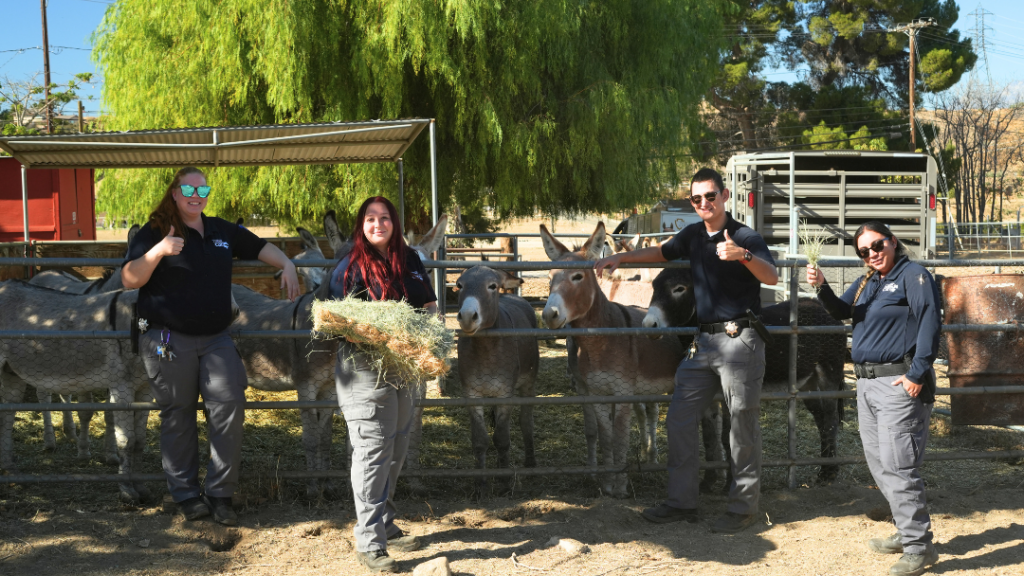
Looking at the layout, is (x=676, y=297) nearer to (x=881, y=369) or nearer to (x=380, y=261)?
Answer: (x=881, y=369)

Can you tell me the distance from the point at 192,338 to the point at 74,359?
78.5 inches

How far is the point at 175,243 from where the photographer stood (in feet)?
13.1

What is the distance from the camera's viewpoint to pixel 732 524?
4664 millimetres

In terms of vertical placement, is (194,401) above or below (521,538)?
above

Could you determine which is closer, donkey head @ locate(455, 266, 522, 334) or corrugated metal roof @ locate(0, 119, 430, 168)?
donkey head @ locate(455, 266, 522, 334)

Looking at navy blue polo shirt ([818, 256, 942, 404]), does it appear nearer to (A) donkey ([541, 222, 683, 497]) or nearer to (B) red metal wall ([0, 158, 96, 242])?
(A) donkey ([541, 222, 683, 497])

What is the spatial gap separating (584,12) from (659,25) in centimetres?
155

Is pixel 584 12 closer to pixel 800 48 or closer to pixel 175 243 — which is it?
pixel 175 243

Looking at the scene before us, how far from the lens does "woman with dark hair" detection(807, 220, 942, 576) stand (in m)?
4.03

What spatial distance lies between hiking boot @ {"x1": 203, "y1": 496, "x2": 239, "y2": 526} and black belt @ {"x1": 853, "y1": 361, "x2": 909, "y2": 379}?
370 centimetres

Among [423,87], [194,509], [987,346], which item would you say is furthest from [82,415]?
[423,87]

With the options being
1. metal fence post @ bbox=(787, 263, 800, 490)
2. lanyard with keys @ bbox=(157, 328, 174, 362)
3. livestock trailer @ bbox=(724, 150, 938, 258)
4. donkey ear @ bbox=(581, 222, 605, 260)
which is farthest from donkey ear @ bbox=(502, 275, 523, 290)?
livestock trailer @ bbox=(724, 150, 938, 258)

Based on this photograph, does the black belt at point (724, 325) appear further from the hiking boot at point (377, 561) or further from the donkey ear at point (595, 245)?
the hiking boot at point (377, 561)

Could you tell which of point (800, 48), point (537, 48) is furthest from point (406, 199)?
point (800, 48)
